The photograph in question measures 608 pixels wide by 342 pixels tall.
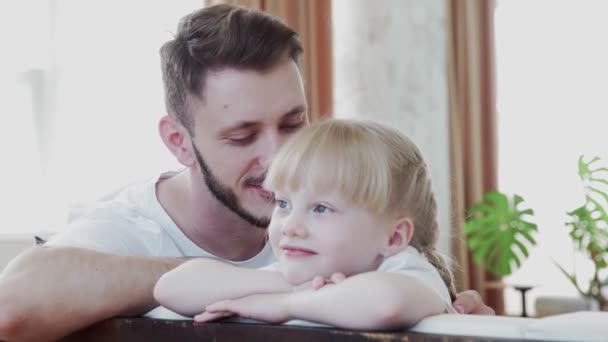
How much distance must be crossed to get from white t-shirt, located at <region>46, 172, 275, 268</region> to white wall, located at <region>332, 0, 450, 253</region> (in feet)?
8.61

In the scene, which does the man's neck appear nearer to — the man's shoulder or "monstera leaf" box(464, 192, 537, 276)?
the man's shoulder

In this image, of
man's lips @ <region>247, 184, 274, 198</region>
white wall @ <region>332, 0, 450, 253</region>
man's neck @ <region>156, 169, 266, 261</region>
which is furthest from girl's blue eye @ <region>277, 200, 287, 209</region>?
white wall @ <region>332, 0, 450, 253</region>

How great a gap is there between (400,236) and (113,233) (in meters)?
0.80

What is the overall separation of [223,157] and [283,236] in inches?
28.7

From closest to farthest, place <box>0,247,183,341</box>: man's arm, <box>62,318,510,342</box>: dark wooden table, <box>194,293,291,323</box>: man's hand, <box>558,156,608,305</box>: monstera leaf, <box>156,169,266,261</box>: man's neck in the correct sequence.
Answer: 1. <box>62,318,510,342</box>: dark wooden table
2. <box>194,293,291,323</box>: man's hand
3. <box>0,247,183,341</box>: man's arm
4. <box>156,169,266,261</box>: man's neck
5. <box>558,156,608,305</box>: monstera leaf

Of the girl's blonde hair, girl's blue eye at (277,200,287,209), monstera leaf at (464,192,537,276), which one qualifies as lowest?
monstera leaf at (464,192,537,276)

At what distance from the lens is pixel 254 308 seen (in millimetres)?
1316

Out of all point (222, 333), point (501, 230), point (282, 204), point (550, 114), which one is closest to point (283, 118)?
point (282, 204)

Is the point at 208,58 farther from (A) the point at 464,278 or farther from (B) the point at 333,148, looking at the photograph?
(A) the point at 464,278

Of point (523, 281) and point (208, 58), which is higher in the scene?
point (208, 58)

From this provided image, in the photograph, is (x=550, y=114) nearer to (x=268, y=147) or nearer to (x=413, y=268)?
(x=268, y=147)

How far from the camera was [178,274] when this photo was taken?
57.2 inches

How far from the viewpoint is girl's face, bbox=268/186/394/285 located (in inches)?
54.5

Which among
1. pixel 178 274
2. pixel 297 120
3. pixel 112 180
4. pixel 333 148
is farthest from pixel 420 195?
pixel 112 180
